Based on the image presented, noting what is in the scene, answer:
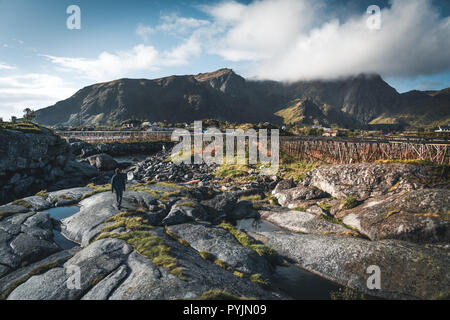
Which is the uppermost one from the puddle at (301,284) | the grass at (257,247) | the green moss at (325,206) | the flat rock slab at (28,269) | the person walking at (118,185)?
the person walking at (118,185)

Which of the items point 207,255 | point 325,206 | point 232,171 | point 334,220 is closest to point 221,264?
point 207,255

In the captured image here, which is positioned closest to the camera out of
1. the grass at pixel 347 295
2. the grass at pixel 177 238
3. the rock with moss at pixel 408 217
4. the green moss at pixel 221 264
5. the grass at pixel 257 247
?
the grass at pixel 347 295

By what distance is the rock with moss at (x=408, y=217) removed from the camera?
15.4 meters

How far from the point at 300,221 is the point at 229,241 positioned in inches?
335

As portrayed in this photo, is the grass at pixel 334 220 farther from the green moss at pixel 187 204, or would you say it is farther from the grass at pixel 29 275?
the grass at pixel 29 275

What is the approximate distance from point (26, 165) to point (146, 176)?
650 inches

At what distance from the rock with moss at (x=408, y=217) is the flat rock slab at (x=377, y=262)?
1.19 meters

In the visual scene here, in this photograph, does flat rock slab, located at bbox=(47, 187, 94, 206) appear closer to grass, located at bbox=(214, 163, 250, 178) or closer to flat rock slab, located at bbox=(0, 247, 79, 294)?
flat rock slab, located at bbox=(0, 247, 79, 294)

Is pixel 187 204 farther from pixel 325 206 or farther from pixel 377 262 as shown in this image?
pixel 377 262

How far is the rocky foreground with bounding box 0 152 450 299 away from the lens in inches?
398

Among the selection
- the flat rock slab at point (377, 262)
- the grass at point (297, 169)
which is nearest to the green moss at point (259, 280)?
the flat rock slab at point (377, 262)

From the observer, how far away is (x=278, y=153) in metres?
45.2
